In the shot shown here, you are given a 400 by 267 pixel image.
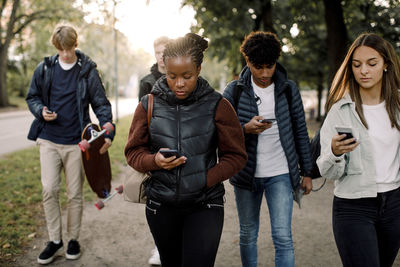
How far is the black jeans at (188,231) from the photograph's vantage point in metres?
2.42

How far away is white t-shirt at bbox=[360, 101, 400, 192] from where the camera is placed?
2.45 metres

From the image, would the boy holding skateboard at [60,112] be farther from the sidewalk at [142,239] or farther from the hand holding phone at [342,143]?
the hand holding phone at [342,143]

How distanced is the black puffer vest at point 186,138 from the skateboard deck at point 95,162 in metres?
1.53

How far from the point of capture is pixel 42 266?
4125 millimetres

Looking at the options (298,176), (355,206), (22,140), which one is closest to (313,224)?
(298,176)

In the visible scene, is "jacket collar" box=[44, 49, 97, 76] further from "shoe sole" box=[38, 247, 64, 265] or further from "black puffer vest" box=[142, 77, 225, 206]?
"shoe sole" box=[38, 247, 64, 265]

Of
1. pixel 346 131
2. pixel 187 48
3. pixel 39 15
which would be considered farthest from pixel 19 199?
pixel 39 15

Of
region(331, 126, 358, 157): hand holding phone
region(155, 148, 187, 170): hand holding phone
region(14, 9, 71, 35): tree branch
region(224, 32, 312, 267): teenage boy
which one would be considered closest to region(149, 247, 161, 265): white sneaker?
region(224, 32, 312, 267): teenage boy

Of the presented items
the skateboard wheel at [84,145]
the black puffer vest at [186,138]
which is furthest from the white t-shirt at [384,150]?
the skateboard wheel at [84,145]

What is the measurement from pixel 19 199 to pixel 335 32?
Answer: 743 cm

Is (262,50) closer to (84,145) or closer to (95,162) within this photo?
(84,145)

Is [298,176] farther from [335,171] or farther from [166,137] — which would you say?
[166,137]

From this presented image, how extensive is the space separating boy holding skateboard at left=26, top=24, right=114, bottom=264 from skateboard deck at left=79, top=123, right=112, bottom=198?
93 mm

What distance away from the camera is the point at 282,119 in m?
3.11
